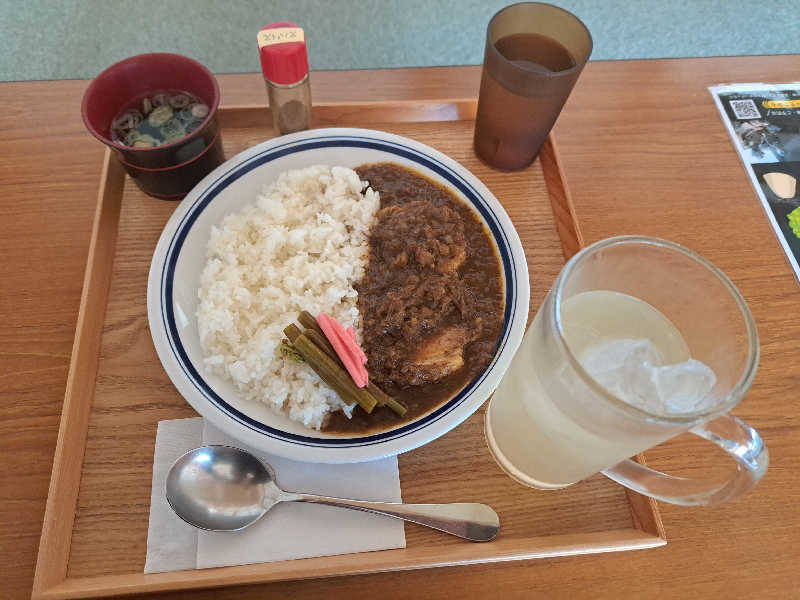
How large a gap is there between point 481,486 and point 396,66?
1637 millimetres

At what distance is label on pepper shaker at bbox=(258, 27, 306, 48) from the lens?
4.65ft

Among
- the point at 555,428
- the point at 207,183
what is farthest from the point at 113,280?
the point at 555,428

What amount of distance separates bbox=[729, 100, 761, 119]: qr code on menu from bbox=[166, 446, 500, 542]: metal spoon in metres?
1.58

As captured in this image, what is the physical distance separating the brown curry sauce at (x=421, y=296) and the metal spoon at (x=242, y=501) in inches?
6.6

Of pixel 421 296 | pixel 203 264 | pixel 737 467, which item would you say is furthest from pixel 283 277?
pixel 737 467

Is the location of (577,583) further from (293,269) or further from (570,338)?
(293,269)

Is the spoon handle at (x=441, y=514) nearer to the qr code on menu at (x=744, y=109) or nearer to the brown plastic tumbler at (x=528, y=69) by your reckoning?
the brown plastic tumbler at (x=528, y=69)

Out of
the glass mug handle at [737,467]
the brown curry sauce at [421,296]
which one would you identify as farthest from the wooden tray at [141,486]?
the glass mug handle at [737,467]

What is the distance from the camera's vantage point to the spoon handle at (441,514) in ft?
3.73

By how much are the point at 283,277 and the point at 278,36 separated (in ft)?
2.02

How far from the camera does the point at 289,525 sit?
3.78ft

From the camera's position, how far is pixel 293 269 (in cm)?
145

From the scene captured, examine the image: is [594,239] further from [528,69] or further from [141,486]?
[141,486]

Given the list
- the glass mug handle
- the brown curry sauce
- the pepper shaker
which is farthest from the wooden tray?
the pepper shaker
